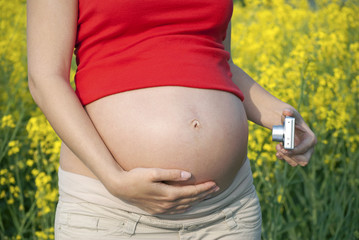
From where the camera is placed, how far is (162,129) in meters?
1.02

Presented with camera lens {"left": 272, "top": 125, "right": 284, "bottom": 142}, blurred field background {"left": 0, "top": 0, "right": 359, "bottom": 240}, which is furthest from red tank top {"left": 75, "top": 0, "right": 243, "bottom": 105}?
blurred field background {"left": 0, "top": 0, "right": 359, "bottom": 240}

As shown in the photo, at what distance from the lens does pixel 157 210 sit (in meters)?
0.99

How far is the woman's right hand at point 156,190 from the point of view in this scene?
922 mm

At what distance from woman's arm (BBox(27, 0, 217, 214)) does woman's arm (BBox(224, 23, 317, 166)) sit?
0.31m

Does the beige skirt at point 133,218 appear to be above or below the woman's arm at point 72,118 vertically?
below

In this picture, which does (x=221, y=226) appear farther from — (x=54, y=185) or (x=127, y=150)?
(x=54, y=185)

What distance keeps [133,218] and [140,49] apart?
1.21 feet

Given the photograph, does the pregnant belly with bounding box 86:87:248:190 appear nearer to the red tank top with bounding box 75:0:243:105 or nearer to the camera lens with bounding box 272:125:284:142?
the red tank top with bounding box 75:0:243:105

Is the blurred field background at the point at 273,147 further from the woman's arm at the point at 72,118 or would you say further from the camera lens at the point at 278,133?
the woman's arm at the point at 72,118

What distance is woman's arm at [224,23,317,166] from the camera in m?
1.23

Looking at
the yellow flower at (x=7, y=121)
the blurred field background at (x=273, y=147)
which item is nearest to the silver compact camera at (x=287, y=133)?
the blurred field background at (x=273, y=147)

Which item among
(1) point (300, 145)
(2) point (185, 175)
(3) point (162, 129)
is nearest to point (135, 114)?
(3) point (162, 129)

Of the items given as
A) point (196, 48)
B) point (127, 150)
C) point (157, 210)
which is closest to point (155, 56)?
point (196, 48)

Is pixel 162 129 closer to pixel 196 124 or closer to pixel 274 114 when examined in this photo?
pixel 196 124
